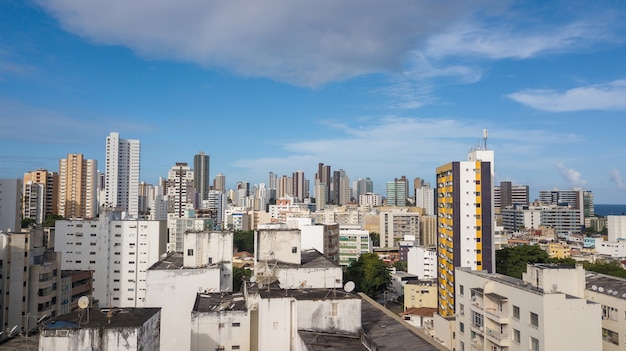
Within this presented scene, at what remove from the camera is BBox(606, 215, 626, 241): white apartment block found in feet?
321

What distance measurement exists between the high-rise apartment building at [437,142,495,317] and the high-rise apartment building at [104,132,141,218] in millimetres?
99145

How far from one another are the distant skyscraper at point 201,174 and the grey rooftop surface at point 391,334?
171105 millimetres

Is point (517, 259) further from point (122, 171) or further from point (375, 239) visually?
point (122, 171)

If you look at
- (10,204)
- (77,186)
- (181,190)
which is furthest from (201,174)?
(10,204)

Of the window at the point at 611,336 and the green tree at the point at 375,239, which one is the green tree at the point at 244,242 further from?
the window at the point at 611,336

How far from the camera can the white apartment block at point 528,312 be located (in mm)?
20250

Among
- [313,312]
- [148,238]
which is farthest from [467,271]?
[148,238]

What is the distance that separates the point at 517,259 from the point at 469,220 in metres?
10.5

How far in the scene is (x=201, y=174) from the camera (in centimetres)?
19225

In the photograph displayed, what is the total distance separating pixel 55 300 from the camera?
37.2 metres

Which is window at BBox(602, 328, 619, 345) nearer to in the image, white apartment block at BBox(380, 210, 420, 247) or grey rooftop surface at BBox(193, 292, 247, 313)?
grey rooftop surface at BBox(193, 292, 247, 313)

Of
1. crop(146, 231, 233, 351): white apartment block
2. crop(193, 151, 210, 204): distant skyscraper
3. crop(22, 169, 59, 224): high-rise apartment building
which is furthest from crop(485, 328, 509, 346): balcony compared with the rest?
crop(193, 151, 210, 204): distant skyscraper

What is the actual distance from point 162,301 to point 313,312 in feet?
41.1

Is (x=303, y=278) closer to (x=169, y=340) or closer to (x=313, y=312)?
(x=169, y=340)
